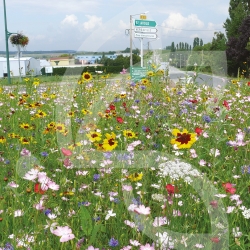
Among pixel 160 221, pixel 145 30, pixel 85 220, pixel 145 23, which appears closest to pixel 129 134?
pixel 160 221

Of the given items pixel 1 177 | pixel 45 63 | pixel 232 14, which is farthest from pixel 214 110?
pixel 45 63

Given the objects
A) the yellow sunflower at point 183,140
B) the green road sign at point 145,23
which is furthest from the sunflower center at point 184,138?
the green road sign at point 145,23

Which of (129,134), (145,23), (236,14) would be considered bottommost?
(129,134)

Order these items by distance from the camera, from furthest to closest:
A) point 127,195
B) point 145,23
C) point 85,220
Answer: point 145,23 → point 127,195 → point 85,220

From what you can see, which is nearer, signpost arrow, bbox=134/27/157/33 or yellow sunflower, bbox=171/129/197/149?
yellow sunflower, bbox=171/129/197/149

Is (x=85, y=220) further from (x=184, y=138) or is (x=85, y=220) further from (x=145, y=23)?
(x=145, y=23)

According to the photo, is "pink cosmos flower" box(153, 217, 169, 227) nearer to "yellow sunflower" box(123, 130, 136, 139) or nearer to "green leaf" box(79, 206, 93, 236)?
"green leaf" box(79, 206, 93, 236)

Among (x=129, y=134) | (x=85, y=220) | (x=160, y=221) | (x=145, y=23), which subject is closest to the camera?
(x=85, y=220)

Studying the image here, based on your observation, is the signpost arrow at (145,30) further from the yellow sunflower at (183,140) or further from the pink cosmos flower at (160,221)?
the pink cosmos flower at (160,221)

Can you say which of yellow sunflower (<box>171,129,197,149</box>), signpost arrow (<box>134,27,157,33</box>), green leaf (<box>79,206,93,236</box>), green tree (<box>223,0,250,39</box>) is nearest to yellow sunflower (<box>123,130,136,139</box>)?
yellow sunflower (<box>171,129,197,149</box>)

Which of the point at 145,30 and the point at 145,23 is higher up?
the point at 145,23

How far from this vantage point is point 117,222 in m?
1.77

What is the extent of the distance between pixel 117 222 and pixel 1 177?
1.00m

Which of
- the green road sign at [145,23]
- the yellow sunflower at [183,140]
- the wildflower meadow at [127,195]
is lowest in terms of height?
the wildflower meadow at [127,195]
